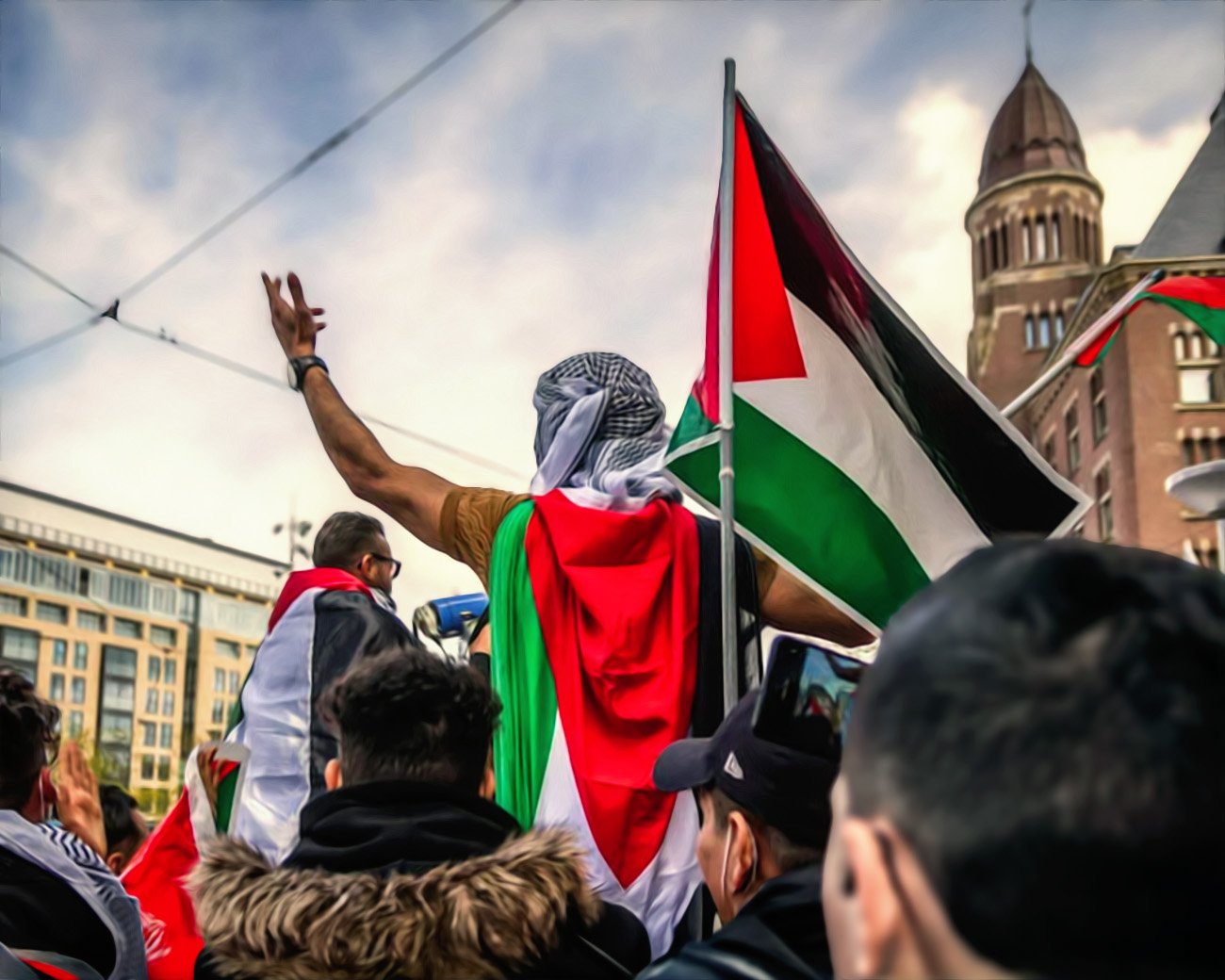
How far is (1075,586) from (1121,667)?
0.06 meters

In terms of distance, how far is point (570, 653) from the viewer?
308 cm

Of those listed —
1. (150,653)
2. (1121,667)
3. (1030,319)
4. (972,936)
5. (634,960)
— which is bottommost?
(634,960)

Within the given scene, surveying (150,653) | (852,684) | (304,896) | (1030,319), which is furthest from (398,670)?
(150,653)

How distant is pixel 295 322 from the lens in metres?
3.52

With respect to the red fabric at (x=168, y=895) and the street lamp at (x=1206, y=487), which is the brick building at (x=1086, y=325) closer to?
the street lamp at (x=1206, y=487)

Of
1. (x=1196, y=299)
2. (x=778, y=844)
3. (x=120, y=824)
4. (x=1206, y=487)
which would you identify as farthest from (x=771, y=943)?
(x=1206, y=487)

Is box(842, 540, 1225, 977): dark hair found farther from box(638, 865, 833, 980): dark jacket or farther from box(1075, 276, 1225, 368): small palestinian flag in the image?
box(1075, 276, 1225, 368): small palestinian flag

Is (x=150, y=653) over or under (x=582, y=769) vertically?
over

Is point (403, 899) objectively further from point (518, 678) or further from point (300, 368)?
point (300, 368)

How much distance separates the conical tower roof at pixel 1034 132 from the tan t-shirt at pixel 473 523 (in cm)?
6528

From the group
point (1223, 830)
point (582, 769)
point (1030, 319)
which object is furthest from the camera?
point (1030, 319)

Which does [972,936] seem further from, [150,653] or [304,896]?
[150,653]

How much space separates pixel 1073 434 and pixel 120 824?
47.2 m

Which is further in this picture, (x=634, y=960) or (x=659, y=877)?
(x=659, y=877)
